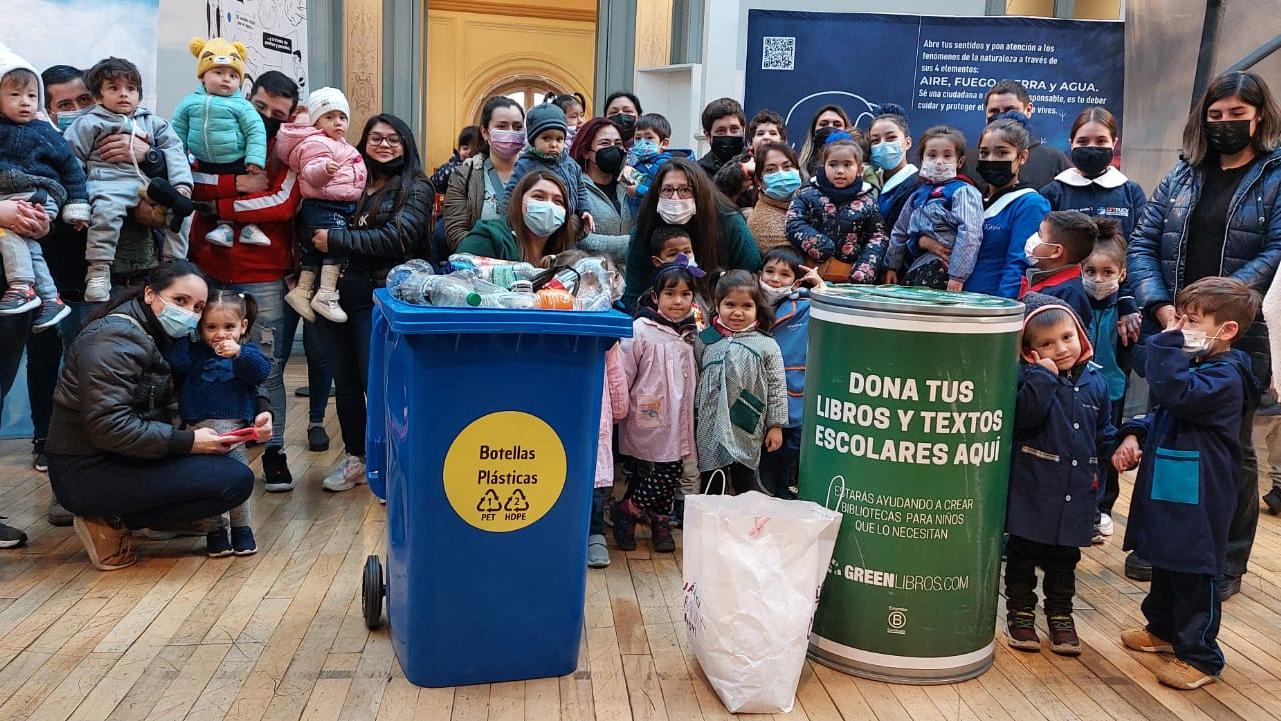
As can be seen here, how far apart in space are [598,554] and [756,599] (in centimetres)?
119

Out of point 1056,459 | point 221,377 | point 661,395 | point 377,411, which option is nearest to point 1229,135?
point 1056,459

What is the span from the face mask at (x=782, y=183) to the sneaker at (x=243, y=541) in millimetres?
2497

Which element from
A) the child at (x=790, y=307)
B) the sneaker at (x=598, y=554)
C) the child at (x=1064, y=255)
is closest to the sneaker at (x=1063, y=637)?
the child at (x=1064, y=255)

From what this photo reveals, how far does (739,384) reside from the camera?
3816 millimetres

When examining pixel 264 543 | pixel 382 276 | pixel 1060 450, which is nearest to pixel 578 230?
pixel 382 276

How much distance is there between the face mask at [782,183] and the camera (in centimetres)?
448

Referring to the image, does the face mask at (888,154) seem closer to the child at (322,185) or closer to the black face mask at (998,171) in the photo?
the black face mask at (998,171)

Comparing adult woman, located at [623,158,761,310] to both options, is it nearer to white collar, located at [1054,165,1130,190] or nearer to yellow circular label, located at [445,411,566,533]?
white collar, located at [1054,165,1130,190]

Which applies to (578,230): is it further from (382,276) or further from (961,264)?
(961,264)

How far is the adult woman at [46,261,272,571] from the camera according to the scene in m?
3.36

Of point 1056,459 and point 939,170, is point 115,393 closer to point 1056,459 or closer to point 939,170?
point 1056,459

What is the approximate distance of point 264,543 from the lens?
383 centimetres

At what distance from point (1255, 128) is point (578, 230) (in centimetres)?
238

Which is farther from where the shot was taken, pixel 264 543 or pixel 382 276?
pixel 382 276
